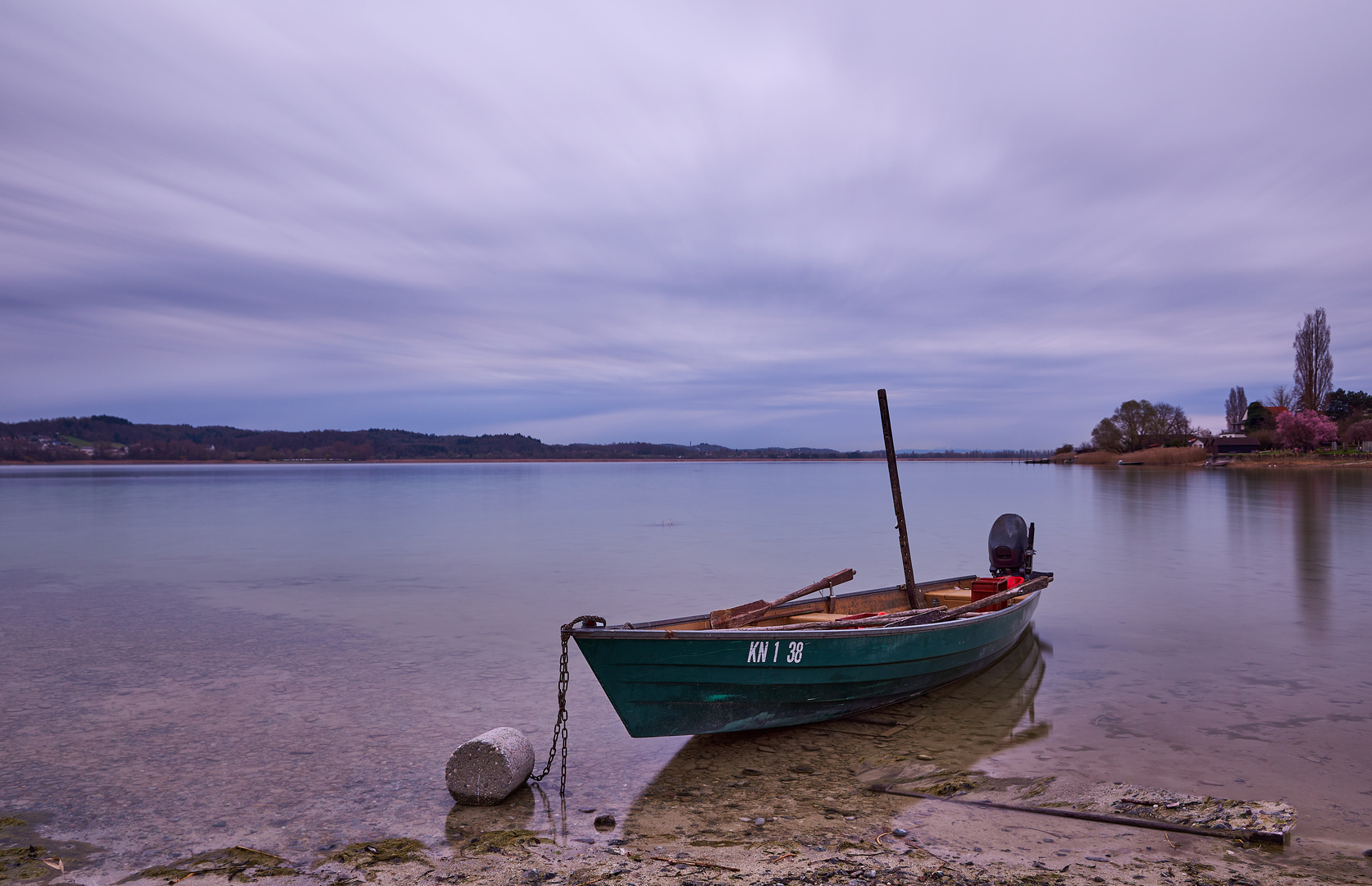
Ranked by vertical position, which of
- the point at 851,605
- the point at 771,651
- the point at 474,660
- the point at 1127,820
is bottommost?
the point at 474,660

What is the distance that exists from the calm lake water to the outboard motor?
1266 millimetres

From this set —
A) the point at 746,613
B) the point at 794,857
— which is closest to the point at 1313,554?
the point at 746,613

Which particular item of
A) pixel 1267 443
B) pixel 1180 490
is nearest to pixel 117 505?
pixel 1180 490

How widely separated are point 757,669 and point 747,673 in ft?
0.34

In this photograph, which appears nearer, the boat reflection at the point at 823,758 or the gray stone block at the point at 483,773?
the boat reflection at the point at 823,758

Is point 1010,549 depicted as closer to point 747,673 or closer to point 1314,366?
point 747,673

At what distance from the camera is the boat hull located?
705 cm

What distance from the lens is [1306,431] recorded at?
93.1m

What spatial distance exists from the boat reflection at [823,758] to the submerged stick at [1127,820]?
683 mm

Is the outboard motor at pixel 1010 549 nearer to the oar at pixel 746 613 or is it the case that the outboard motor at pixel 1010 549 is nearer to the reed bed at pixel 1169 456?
the oar at pixel 746 613

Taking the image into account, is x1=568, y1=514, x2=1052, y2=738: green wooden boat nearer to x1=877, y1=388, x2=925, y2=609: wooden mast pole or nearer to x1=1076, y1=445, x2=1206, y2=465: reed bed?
x1=877, y1=388, x2=925, y2=609: wooden mast pole

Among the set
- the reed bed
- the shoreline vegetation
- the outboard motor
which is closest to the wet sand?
the outboard motor

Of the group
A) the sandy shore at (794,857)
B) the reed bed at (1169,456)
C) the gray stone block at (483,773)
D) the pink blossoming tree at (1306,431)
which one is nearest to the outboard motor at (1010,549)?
the sandy shore at (794,857)

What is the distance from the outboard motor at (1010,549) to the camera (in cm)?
1384
